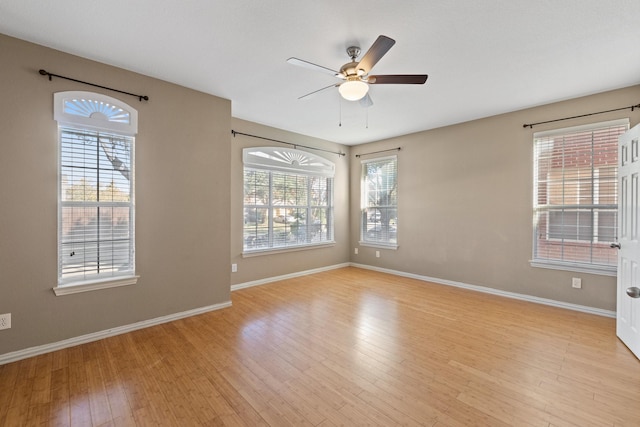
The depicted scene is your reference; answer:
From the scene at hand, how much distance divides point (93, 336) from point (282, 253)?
2.83 m

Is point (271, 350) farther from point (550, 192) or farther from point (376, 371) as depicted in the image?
point (550, 192)

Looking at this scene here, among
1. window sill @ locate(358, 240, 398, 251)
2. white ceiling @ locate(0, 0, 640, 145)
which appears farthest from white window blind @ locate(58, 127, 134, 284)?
window sill @ locate(358, 240, 398, 251)

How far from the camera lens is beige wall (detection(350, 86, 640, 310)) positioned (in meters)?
3.62

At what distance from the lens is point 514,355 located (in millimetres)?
2465

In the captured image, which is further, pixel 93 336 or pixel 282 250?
pixel 282 250

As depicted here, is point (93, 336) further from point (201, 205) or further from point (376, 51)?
point (376, 51)

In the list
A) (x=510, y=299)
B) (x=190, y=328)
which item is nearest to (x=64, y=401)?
(x=190, y=328)

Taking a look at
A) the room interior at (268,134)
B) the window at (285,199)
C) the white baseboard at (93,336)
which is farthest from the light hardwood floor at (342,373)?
the window at (285,199)

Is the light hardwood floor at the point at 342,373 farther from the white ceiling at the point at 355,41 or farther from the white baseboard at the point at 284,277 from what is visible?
the white ceiling at the point at 355,41

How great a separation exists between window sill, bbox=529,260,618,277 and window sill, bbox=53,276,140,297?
5.00 meters

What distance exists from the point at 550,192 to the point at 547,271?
1.06 m

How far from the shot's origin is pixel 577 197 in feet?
11.8

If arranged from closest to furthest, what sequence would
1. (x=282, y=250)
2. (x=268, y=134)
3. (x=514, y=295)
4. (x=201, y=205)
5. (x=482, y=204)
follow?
(x=201, y=205) → (x=514, y=295) → (x=482, y=204) → (x=268, y=134) → (x=282, y=250)

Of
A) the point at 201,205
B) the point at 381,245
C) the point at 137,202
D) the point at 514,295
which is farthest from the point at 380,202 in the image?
the point at 137,202
